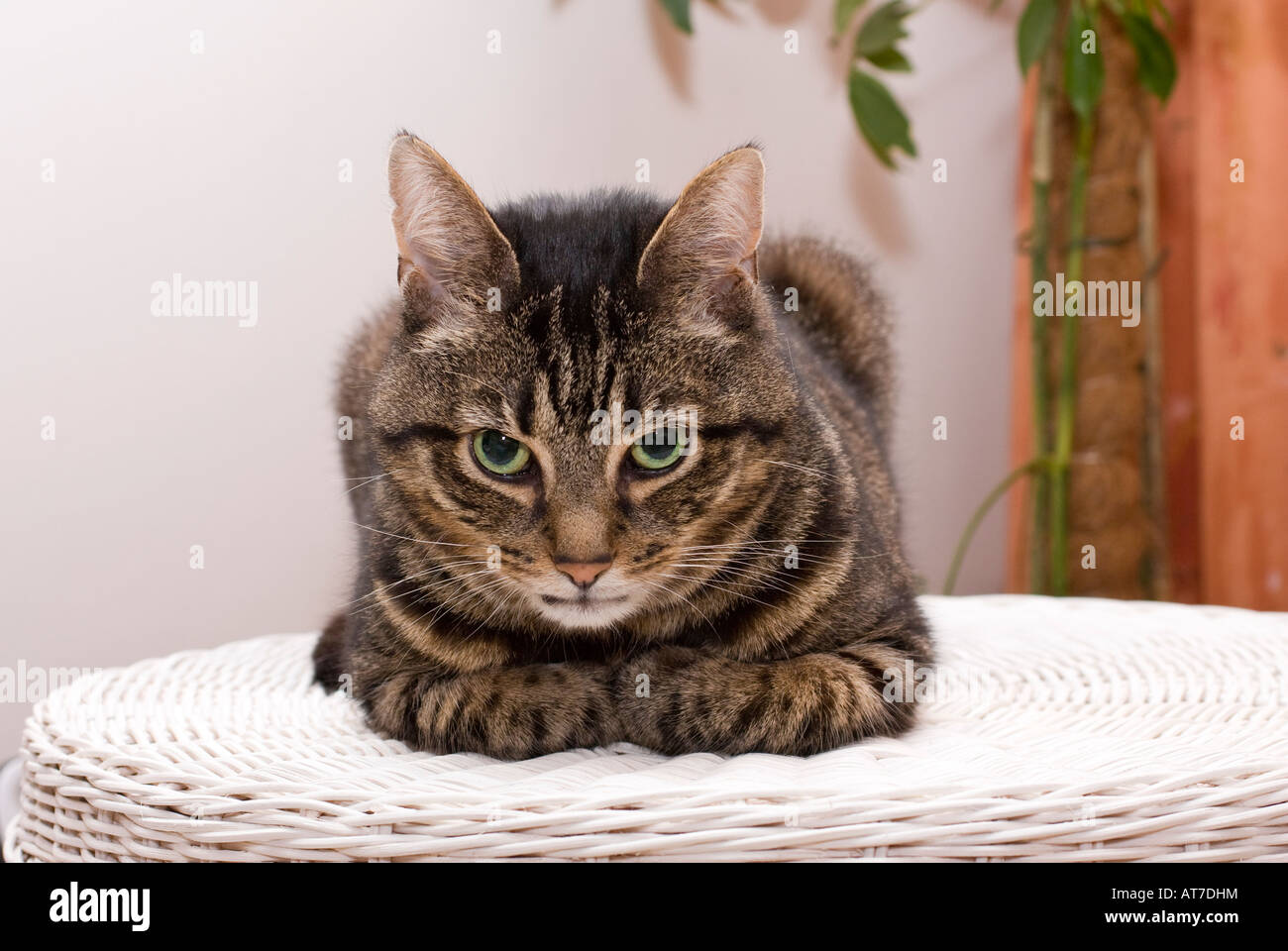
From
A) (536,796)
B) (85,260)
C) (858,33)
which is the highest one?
(858,33)

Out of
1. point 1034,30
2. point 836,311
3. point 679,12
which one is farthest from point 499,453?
point 1034,30

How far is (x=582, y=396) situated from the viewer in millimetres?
1047

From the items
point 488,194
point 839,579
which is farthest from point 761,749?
point 488,194

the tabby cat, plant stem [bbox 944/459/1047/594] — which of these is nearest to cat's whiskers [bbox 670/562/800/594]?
the tabby cat

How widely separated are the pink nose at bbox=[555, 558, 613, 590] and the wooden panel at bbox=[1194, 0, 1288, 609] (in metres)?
2.13

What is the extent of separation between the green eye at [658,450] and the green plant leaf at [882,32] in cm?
171

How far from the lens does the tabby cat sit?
105 cm

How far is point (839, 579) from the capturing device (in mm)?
1198

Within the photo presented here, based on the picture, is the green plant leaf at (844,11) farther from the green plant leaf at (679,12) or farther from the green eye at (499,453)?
the green eye at (499,453)

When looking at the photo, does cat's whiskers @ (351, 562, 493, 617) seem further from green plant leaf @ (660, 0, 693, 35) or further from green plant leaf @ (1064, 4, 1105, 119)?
green plant leaf @ (1064, 4, 1105, 119)

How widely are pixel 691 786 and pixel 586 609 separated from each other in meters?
0.21

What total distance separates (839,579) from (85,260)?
1.47 m

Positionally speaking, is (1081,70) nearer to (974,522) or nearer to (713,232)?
(974,522)

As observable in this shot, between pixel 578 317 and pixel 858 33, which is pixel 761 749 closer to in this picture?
pixel 578 317
